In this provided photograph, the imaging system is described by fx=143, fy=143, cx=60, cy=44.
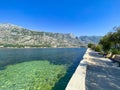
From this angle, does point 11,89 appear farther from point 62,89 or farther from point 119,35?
point 119,35

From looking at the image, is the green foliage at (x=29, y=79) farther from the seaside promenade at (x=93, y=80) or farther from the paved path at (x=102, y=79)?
the paved path at (x=102, y=79)

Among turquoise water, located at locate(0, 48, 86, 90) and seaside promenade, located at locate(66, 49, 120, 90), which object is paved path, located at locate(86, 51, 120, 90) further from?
turquoise water, located at locate(0, 48, 86, 90)

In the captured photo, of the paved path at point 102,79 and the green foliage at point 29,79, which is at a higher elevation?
A: the paved path at point 102,79

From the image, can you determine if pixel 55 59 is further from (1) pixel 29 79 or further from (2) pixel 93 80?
(2) pixel 93 80

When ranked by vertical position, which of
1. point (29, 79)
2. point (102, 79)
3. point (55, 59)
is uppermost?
point (102, 79)

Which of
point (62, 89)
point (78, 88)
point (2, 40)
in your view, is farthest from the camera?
point (2, 40)

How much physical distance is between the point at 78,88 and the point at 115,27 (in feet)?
111

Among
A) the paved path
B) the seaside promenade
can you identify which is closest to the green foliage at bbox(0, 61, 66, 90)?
the seaside promenade

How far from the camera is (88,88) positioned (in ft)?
29.7

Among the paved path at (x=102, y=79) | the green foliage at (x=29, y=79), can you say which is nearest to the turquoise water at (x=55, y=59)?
the green foliage at (x=29, y=79)

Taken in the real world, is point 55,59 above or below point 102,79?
below

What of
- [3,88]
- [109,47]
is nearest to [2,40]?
[109,47]

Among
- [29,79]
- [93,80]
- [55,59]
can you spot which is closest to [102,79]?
[93,80]

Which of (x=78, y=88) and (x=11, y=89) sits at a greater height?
(x=78, y=88)
